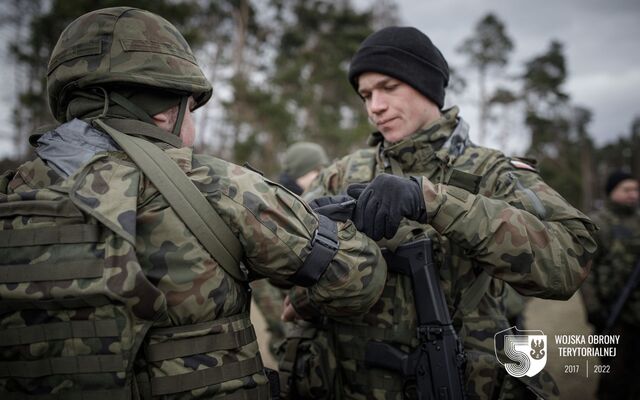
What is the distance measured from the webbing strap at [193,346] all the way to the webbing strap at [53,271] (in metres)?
0.37

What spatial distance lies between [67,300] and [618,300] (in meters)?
5.76

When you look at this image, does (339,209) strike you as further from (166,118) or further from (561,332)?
(561,332)

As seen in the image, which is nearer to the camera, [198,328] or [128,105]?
[198,328]

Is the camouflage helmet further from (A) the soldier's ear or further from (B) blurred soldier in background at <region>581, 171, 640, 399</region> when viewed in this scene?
(B) blurred soldier in background at <region>581, 171, 640, 399</region>

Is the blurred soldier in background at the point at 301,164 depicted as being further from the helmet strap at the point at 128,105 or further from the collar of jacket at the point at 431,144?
the helmet strap at the point at 128,105

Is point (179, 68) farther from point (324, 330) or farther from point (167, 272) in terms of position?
point (324, 330)

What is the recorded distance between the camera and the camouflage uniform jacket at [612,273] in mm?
5211

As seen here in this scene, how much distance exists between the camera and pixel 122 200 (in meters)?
1.51

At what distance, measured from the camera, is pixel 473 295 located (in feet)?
7.84

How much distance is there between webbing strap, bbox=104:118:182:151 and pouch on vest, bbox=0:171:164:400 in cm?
30

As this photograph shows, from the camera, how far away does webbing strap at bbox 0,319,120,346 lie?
1510 mm

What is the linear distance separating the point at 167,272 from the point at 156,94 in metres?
0.78

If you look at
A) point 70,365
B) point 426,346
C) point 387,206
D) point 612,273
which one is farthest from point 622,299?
point 70,365

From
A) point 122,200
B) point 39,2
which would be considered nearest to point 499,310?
point 122,200
